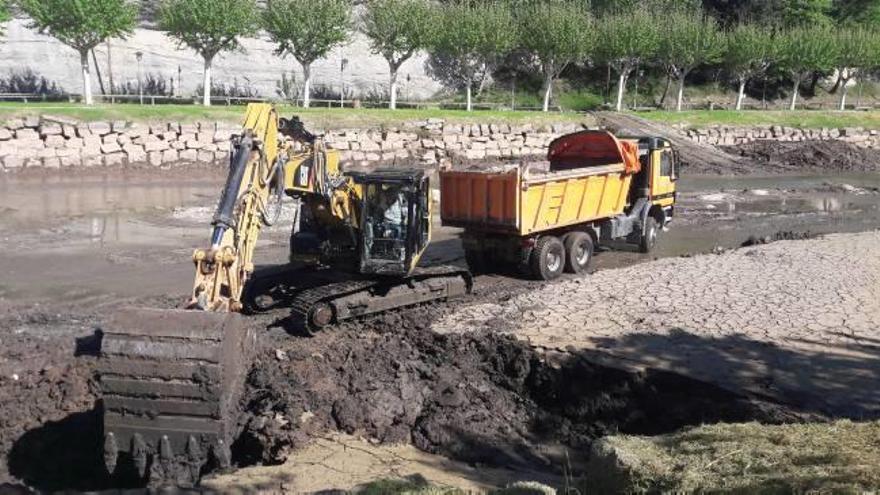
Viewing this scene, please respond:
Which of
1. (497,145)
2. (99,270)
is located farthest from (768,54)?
(99,270)

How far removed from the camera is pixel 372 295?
12859mm

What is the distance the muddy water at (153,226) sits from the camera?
51.0 ft

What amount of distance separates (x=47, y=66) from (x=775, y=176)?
32102 mm

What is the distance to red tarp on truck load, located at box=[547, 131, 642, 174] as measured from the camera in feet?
58.4

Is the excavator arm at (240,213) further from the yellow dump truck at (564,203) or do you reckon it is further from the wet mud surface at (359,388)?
the yellow dump truck at (564,203)

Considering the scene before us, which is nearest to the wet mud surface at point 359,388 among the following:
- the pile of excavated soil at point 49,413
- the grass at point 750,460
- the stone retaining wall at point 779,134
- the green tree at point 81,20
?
the pile of excavated soil at point 49,413

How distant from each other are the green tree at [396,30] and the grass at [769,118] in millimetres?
12085

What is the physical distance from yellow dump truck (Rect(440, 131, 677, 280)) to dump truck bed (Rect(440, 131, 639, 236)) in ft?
0.06

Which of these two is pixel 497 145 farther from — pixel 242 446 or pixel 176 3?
pixel 242 446

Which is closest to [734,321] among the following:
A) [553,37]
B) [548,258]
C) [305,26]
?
[548,258]

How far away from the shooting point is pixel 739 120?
4647 cm

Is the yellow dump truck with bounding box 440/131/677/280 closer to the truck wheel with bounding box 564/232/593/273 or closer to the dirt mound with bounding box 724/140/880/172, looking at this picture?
the truck wheel with bounding box 564/232/593/273

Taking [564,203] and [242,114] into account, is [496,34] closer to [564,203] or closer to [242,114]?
[242,114]

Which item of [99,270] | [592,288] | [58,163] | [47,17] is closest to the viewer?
[592,288]
